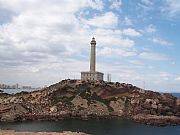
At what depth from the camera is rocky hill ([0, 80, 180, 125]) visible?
108 m

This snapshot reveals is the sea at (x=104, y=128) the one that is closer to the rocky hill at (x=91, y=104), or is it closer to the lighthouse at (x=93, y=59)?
the rocky hill at (x=91, y=104)

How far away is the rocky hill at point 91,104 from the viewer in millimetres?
107812

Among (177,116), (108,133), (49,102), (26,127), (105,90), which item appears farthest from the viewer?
(105,90)

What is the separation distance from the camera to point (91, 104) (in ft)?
390

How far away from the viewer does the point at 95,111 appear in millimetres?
115625

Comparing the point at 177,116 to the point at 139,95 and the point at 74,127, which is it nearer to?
the point at 139,95

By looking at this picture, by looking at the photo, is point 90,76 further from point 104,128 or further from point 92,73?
point 104,128

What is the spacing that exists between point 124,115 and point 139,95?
1489 centimetres

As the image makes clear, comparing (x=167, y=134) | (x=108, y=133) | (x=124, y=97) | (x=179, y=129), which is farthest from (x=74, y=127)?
(x=124, y=97)

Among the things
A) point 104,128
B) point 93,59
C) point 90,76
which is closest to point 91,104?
point 90,76

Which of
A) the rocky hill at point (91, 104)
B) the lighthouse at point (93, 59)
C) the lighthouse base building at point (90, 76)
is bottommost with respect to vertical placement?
the rocky hill at point (91, 104)

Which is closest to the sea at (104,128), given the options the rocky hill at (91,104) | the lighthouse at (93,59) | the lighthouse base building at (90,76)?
the rocky hill at (91,104)

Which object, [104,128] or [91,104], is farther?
[91,104]

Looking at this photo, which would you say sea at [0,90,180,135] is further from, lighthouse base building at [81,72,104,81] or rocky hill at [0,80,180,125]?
lighthouse base building at [81,72,104,81]
